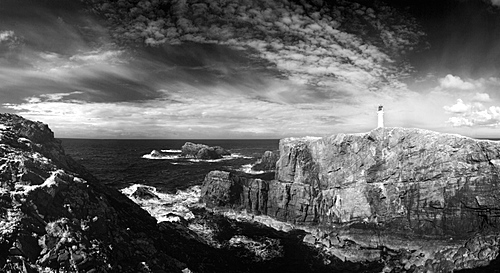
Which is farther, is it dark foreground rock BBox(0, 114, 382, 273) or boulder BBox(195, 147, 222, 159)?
boulder BBox(195, 147, 222, 159)

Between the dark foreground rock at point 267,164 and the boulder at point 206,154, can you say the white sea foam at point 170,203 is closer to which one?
the dark foreground rock at point 267,164

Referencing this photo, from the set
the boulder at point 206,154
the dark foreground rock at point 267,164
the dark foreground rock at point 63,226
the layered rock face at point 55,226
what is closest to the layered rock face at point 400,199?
the dark foreground rock at point 63,226

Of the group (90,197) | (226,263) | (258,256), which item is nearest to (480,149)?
(258,256)

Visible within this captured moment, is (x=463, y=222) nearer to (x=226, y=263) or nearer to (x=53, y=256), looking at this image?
(x=226, y=263)

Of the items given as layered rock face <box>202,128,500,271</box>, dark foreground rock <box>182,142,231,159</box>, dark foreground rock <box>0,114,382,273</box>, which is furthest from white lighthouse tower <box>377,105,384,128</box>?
dark foreground rock <box>182,142,231,159</box>

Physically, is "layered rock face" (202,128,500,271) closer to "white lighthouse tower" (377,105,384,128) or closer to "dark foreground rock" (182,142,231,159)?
"white lighthouse tower" (377,105,384,128)
